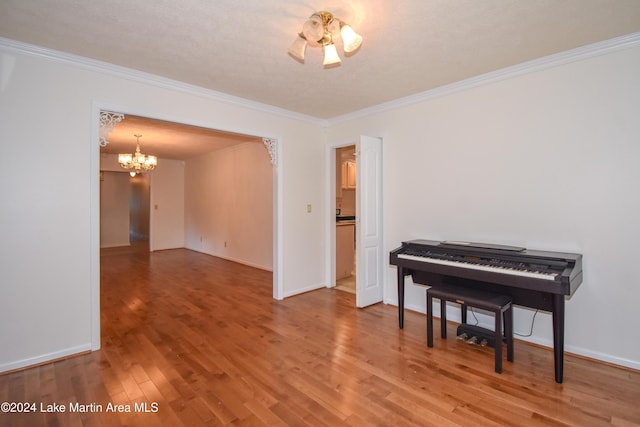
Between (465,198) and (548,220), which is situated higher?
(465,198)

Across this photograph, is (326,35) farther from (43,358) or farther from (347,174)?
(347,174)

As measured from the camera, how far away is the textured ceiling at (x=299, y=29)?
6.28 ft

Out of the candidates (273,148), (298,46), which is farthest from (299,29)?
(273,148)

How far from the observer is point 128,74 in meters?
A: 2.80

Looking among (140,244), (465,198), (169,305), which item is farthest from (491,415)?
(140,244)

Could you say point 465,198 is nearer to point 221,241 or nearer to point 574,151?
point 574,151

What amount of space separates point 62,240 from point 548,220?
408 centimetres

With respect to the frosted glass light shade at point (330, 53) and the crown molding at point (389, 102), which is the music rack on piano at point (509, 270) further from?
the frosted glass light shade at point (330, 53)

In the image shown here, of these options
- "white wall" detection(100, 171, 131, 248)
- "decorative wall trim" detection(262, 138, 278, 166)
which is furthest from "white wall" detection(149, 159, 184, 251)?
"decorative wall trim" detection(262, 138, 278, 166)

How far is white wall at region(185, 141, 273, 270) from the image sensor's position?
5805 mm

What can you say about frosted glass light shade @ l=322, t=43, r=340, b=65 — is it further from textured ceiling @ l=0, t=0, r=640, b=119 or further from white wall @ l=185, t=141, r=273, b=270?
white wall @ l=185, t=141, r=273, b=270

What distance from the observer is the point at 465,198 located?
10.3 ft

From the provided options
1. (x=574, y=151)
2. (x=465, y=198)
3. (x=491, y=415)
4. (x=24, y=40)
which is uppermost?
(x=24, y=40)

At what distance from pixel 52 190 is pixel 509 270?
11.9 feet
